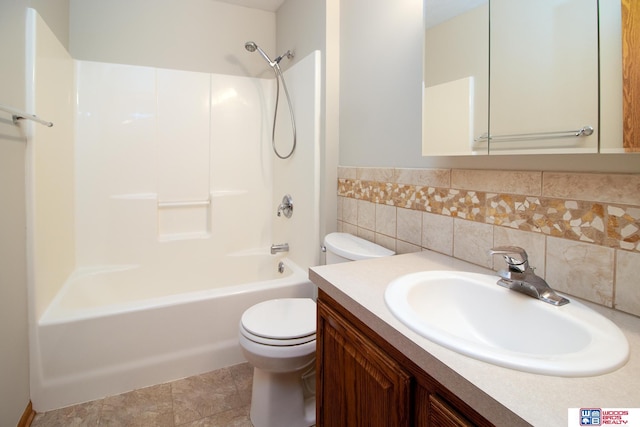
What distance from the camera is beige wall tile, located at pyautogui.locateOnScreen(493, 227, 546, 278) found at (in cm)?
95

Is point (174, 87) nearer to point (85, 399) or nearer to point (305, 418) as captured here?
point (85, 399)

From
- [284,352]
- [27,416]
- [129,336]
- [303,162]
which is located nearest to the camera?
[284,352]

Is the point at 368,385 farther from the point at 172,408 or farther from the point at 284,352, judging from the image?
the point at 172,408

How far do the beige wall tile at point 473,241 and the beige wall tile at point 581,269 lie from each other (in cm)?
19

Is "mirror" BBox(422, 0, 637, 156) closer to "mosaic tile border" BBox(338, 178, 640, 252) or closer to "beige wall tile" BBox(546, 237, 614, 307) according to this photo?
"mosaic tile border" BBox(338, 178, 640, 252)

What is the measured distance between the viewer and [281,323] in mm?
1540

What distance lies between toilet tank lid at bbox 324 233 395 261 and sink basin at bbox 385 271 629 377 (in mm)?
494

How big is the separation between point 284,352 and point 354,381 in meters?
0.60

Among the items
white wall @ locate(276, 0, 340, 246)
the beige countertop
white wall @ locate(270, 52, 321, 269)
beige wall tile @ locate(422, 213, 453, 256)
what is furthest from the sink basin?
white wall @ locate(270, 52, 321, 269)

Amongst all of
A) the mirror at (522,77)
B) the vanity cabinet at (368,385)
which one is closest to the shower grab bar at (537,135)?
the mirror at (522,77)

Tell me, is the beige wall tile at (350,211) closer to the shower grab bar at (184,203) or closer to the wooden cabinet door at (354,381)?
the wooden cabinet door at (354,381)

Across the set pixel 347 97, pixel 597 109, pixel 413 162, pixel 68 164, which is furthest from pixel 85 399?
pixel 597 109

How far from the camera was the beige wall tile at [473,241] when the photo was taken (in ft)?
3.64

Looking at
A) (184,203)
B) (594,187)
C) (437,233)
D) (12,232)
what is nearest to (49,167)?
(12,232)
